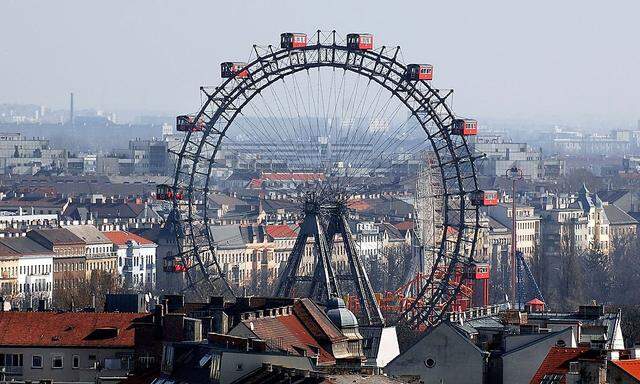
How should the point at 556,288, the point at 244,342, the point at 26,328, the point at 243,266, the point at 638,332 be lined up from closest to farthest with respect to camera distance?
the point at 244,342 → the point at 26,328 → the point at 638,332 → the point at 556,288 → the point at 243,266

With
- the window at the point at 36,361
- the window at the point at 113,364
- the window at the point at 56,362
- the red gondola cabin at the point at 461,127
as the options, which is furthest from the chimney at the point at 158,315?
the red gondola cabin at the point at 461,127

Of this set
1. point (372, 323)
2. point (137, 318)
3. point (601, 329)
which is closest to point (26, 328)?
point (137, 318)

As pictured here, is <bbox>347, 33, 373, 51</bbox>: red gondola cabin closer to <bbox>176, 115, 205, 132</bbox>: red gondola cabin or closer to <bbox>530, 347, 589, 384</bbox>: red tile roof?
<bbox>176, 115, 205, 132</bbox>: red gondola cabin

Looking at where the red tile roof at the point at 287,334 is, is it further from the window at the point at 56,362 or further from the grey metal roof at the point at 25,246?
the grey metal roof at the point at 25,246

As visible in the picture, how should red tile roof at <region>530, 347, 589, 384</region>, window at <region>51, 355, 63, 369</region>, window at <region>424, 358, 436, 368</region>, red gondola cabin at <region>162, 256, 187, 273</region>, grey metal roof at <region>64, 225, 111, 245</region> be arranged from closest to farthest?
red tile roof at <region>530, 347, 589, 384</region> → window at <region>424, 358, 436, 368</region> → window at <region>51, 355, 63, 369</region> → red gondola cabin at <region>162, 256, 187, 273</region> → grey metal roof at <region>64, 225, 111, 245</region>

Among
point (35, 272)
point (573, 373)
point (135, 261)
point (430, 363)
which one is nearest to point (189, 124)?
point (430, 363)

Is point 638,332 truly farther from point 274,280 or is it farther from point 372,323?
point 274,280

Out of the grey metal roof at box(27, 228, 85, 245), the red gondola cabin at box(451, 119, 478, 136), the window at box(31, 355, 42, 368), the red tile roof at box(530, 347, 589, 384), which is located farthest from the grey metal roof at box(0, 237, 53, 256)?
the red tile roof at box(530, 347, 589, 384)
